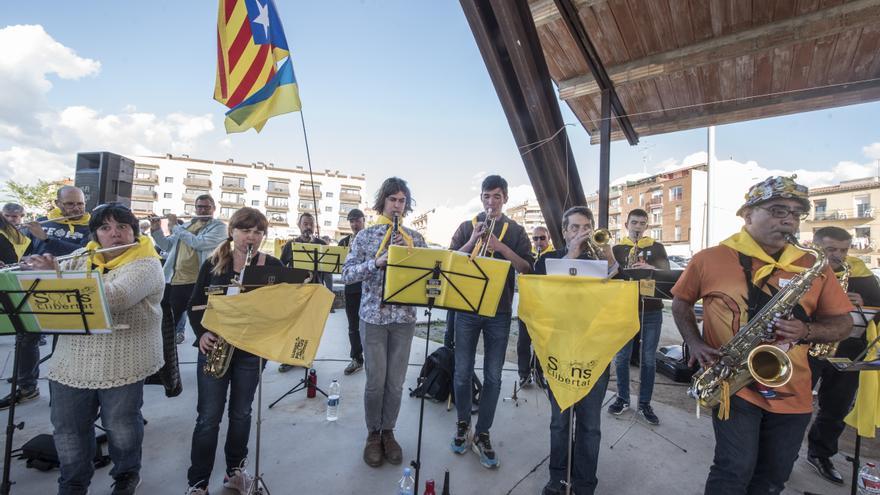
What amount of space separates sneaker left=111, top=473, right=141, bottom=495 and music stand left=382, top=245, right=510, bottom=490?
1.82m

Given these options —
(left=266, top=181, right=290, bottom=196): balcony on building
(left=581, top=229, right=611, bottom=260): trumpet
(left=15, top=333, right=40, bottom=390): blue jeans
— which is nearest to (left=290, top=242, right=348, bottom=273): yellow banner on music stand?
(left=15, top=333, right=40, bottom=390): blue jeans

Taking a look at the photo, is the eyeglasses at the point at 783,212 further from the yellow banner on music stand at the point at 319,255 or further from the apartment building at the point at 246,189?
the apartment building at the point at 246,189

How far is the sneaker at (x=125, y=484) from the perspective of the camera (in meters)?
2.15

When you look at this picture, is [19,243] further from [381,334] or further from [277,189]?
[277,189]

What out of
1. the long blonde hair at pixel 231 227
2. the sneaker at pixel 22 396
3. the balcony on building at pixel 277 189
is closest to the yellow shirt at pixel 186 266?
the sneaker at pixel 22 396

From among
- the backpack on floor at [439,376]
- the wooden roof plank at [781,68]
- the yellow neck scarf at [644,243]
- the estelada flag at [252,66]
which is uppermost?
the wooden roof plank at [781,68]

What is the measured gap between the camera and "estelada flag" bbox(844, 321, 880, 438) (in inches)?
101

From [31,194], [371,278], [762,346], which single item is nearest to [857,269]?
[762,346]

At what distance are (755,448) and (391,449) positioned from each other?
230 centimetres

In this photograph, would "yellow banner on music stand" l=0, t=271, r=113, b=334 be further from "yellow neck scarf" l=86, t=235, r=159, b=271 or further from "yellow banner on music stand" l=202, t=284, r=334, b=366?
"yellow banner on music stand" l=202, t=284, r=334, b=366

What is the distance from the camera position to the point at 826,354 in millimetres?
2371

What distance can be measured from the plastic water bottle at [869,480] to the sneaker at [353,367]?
4.74 m

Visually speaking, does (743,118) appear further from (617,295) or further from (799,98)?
Result: (617,295)

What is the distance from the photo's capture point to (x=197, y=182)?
52000 millimetres
